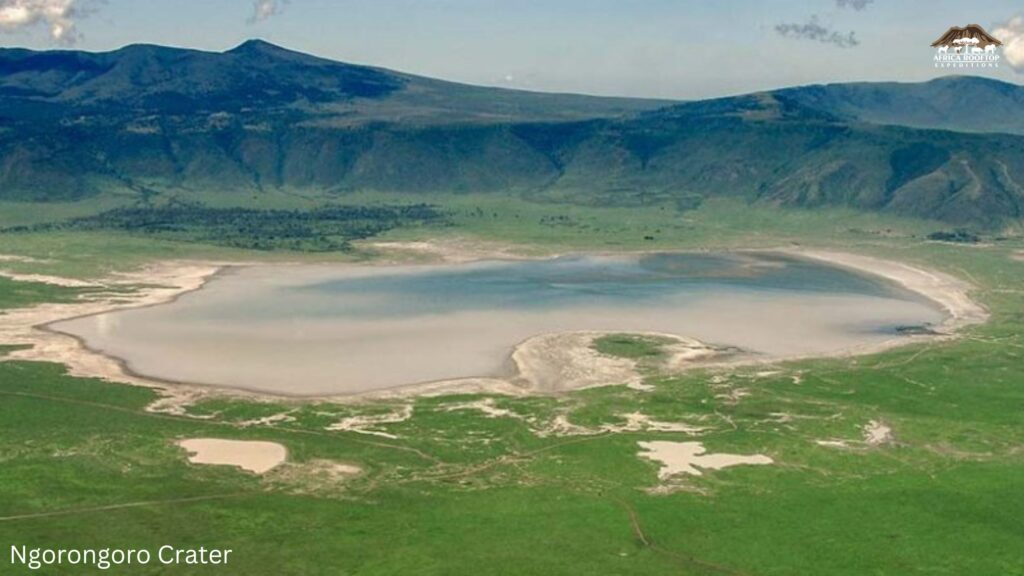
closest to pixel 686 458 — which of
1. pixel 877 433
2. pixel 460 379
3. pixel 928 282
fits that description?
pixel 877 433

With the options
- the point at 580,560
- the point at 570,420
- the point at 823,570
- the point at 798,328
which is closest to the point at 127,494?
the point at 580,560

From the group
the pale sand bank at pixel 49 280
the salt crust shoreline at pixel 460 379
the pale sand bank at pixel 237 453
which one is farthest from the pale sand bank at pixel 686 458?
the pale sand bank at pixel 49 280

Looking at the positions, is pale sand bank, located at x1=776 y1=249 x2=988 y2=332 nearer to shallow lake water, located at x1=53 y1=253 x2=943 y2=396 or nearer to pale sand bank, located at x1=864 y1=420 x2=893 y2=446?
shallow lake water, located at x1=53 y1=253 x2=943 y2=396

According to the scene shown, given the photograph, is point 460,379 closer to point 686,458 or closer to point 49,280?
point 686,458

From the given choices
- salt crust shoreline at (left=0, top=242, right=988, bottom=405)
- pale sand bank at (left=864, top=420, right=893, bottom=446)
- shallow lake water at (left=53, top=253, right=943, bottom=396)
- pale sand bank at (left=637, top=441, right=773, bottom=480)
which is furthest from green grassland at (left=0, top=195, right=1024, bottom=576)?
shallow lake water at (left=53, top=253, right=943, bottom=396)

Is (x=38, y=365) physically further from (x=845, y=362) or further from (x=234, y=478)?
(x=845, y=362)

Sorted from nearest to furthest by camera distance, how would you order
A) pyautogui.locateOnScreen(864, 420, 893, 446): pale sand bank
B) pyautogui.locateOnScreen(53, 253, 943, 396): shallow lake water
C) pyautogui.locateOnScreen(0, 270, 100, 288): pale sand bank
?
pyautogui.locateOnScreen(864, 420, 893, 446): pale sand bank → pyautogui.locateOnScreen(53, 253, 943, 396): shallow lake water → pyautogui.locateOnScreen(0, 270, 100, 288): pale sand bank
